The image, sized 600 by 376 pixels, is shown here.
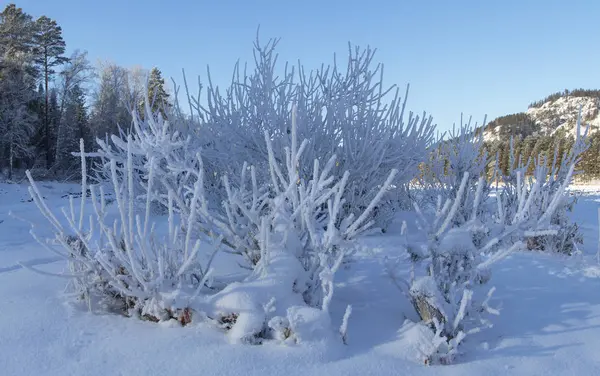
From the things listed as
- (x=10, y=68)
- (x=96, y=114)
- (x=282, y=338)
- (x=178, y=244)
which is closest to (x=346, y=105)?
(x=178, y=244)

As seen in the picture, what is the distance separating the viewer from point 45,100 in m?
27.9

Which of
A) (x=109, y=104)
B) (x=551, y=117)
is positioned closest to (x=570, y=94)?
(x=551, y=117)

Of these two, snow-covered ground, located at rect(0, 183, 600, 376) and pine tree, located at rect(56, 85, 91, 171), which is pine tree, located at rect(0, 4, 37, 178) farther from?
snow-covered ground, located at rect(0, 183, 600, 376)

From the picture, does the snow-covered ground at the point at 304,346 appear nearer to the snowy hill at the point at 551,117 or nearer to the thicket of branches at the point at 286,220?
the thicket of branches at the point at 286,220

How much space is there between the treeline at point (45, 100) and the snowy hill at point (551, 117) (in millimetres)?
105098

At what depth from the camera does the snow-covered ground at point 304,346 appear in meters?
1.98

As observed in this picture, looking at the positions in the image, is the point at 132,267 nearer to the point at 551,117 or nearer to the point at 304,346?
the point at 304,346

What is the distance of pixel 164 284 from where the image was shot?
2438mm

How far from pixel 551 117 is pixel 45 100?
14967 cm

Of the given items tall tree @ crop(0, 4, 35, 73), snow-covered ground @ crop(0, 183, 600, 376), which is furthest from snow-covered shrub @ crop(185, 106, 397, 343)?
tall tree @ crop(0, 4, 35, 73)

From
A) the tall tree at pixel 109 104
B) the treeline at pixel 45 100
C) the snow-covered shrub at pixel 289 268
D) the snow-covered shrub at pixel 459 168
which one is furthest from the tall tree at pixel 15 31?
the snow-covered shrub at pixel 289 268

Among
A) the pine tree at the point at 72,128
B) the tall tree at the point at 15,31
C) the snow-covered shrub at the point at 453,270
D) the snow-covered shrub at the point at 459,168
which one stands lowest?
the snow-covered shrub at the point at 453,270

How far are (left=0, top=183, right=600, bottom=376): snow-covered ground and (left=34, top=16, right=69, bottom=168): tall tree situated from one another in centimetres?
2755

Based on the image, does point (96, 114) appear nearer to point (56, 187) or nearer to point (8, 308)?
point (56, 187)
